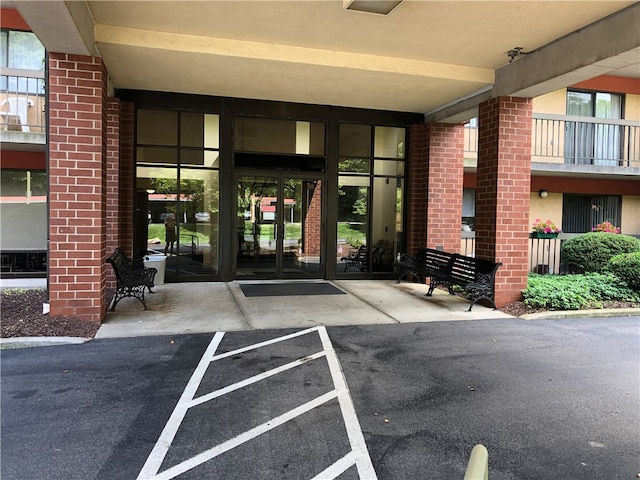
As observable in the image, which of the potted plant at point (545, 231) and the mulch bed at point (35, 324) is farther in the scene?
the potted plant at point (545, 231)

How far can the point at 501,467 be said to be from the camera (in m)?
3.02

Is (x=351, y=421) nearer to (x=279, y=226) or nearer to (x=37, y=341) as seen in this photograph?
(x=37, y=341)

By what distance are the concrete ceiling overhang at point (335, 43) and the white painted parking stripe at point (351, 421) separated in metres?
4.45

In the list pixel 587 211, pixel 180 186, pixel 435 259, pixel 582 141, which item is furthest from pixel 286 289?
pixel 587 211

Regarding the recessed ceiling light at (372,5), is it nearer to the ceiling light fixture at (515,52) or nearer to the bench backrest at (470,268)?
the ceiling light fixture at (515,52)

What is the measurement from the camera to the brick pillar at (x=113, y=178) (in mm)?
8969

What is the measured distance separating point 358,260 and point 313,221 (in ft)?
5.00

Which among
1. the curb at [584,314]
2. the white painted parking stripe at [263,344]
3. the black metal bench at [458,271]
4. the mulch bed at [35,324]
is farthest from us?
the black metal bench at [458,271]

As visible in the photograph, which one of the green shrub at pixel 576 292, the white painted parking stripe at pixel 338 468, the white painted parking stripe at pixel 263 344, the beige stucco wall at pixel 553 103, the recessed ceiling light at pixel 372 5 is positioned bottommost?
the white painted parking stripe at pixel 338 468

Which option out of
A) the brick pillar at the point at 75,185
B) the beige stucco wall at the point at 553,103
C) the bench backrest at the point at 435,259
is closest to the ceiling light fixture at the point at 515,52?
the bench backrest at the point at 435,259

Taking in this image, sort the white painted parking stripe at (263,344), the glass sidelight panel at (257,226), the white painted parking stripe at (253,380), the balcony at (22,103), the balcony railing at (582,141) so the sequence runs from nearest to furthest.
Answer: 1. the white painted parking stripe at (253,380)
2. the white painted parking stripe at (263,344)
3. the balcony at (22,103)
4. the glass sidelight panel at (257,226)
5. the balcony railing at (582,141)

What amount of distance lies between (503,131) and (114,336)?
23.7ft

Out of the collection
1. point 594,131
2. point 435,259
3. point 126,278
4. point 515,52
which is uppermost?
point 594,131

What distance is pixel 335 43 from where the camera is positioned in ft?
23.4
